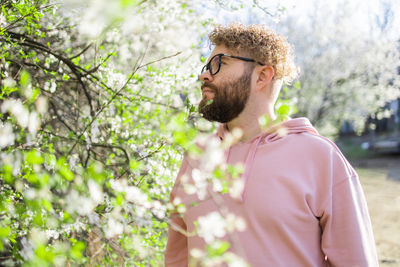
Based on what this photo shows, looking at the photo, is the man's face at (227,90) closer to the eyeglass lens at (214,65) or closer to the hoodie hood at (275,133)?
the eyeglass lens at (214,65)

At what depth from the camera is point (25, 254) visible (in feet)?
5.54

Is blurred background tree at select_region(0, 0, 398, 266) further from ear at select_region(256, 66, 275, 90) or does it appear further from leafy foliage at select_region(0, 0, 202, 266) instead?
ear at select_region(256, 66, 275, 90)

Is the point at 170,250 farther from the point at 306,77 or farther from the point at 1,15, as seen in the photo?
the point at 306,77

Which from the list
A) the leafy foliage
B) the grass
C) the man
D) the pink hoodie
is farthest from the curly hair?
the grass

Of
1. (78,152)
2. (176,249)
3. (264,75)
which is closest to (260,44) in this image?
(264,75)

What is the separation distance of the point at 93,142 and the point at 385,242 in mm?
6282

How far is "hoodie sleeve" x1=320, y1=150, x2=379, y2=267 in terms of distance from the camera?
1.53m

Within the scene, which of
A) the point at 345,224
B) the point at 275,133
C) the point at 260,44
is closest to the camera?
the point at 345,224

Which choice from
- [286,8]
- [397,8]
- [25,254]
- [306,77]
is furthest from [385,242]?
[306,77]

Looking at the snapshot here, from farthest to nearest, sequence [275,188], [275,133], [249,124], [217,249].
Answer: [249,124], [275,133], [275,188], [217,249]

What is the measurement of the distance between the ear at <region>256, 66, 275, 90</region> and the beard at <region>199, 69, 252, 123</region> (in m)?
0.07

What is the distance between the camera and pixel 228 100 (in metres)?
1.92

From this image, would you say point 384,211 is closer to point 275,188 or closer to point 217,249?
point 275,188

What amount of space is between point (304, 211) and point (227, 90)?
772 mm
